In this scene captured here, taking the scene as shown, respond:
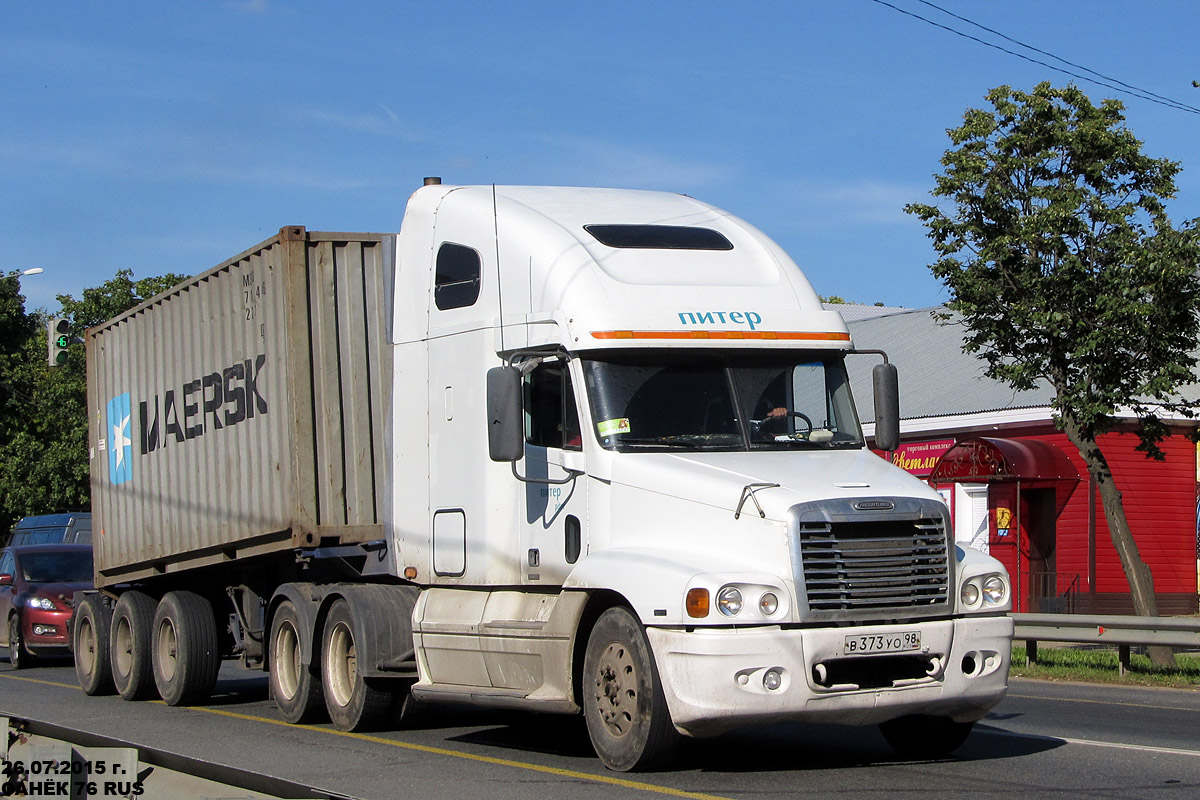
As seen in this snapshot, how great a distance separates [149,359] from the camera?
53.2 ft

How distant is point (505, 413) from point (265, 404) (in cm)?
406

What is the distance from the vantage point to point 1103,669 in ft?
64.6

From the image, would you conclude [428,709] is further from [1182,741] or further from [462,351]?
[1182,741]

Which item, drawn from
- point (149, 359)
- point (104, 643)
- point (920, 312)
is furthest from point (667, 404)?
point (920, 312)

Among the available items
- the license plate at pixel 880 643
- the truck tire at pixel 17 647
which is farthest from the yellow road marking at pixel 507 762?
the truck tire at pixel 17 647

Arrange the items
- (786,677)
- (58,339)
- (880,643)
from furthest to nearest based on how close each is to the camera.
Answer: (58,339), (880,643), (786,677)

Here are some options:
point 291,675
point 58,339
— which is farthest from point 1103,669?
point 58,339

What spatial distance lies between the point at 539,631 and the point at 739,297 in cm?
256

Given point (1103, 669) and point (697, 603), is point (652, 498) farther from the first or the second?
point (1103, 669)

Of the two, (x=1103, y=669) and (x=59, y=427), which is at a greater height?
(x=59, y=427)

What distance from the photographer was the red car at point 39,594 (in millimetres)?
20766

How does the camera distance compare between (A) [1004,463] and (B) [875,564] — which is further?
(A) [1004,463]

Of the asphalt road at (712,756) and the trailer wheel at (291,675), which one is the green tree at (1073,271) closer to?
the asphalt road at (712,756)

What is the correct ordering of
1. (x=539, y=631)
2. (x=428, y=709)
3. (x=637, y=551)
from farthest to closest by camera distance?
(x=428, y=709)
(x=539, y=631)
(x=637, y=551)
